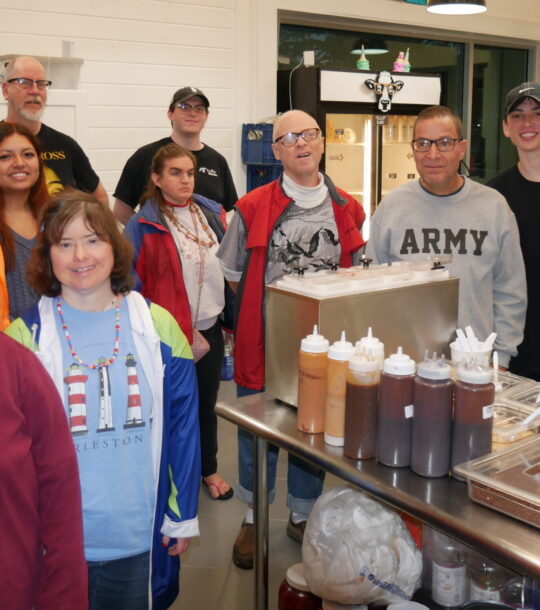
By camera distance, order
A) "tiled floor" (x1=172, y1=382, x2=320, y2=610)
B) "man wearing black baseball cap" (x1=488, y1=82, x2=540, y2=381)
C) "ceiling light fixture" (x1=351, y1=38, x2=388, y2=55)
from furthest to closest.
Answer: "ceiling light fixture" (x1=351, y1=38, x2=388, y2=55) → "man wearing black baseball cap" (x1=488, y1=82, x2=540, y2=381) → "tiled floor" (x1=172, y1=382, x2=320, y2=610)

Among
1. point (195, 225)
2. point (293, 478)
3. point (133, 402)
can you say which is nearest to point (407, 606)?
point (133, 402)

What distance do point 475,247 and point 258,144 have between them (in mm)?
3625

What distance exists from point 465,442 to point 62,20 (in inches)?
188

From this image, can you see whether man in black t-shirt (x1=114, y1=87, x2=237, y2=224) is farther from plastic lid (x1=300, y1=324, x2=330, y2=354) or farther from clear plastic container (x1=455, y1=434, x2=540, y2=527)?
clear plastic container (x1=455, y1=434, x2=540, y2=527)

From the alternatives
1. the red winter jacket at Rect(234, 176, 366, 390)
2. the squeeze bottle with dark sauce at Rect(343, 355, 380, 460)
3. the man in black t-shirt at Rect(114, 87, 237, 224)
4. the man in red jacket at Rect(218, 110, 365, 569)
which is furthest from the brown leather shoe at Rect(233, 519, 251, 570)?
the man in black t-shirt at Rect(114, 87, 237, 224)

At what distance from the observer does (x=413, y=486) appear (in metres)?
1.56

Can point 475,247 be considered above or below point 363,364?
above

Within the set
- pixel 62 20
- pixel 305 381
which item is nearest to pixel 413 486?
pixel 305 381

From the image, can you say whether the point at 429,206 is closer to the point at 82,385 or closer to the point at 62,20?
the point at 82,385

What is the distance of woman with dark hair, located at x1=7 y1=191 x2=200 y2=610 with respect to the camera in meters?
1.77

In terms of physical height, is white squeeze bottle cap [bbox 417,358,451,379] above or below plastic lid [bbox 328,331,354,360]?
below

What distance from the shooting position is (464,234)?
257cm

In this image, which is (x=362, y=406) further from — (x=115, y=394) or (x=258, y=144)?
(x=258, y=144)

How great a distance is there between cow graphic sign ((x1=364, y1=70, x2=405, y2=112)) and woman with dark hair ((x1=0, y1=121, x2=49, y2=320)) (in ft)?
14.4
